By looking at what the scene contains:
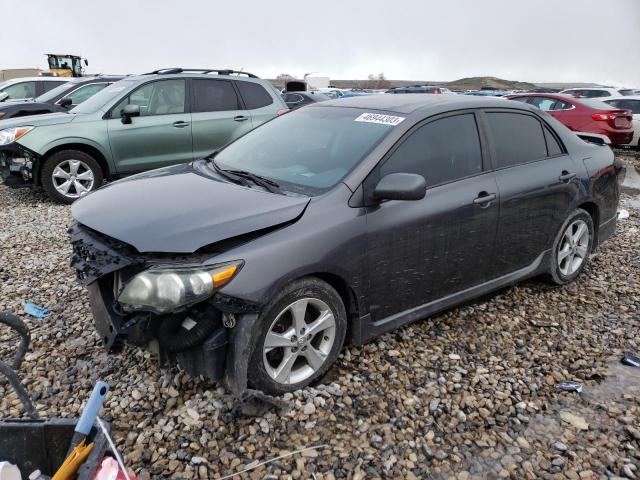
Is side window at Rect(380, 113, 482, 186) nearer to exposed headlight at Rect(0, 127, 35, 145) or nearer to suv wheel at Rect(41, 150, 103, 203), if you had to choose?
suv wheel at Rect(41, 150, 103, 203)

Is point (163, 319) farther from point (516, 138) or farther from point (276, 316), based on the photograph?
point (516, 138)

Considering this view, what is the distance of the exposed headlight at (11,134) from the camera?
6953 millimetres

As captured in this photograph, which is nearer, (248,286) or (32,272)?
(248,286)

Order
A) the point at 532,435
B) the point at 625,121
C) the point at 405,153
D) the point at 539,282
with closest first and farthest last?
the point at 532,435 → the point at 405,153 → the point at 539,282 → the point at 625,121

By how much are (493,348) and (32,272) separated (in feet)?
13.1

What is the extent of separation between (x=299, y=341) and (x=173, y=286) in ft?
2.62

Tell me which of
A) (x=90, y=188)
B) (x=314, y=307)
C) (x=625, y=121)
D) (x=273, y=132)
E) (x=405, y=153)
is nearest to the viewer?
(x=314, y=307)

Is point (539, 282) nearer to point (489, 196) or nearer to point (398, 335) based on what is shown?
point (489, 196)

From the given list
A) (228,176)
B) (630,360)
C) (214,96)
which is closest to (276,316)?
(228,176)

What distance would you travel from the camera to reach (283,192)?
3039mm

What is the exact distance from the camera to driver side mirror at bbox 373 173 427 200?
289cm

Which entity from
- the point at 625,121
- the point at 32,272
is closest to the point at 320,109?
the point at 32,272

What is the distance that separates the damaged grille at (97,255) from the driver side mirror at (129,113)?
478 cm

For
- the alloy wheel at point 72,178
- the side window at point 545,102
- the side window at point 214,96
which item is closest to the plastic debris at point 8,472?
the alloy wheel at point 72,178
